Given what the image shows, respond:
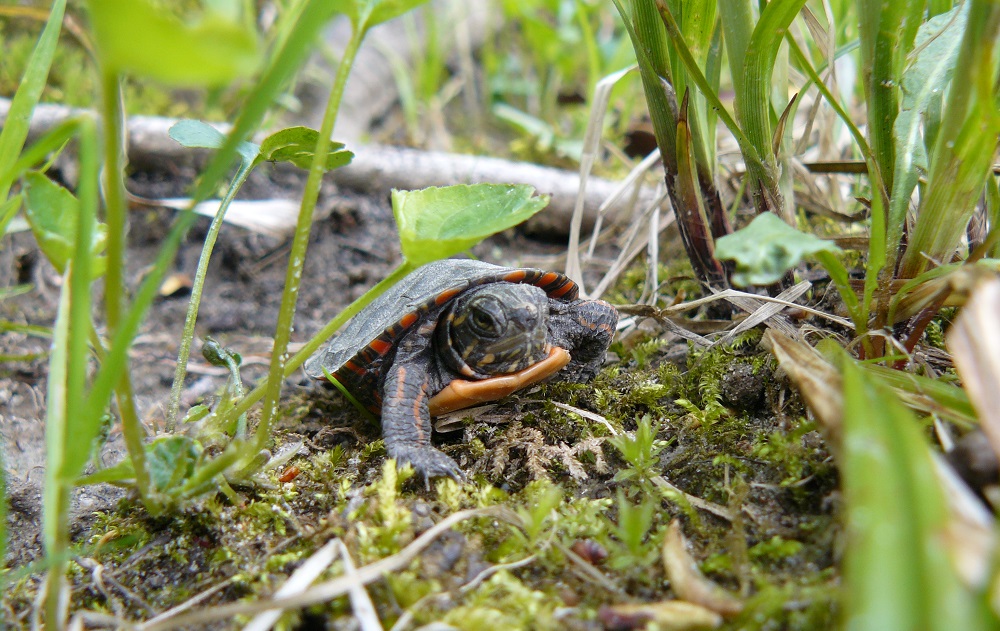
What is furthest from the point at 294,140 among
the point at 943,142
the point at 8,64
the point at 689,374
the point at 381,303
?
the point at 8,64

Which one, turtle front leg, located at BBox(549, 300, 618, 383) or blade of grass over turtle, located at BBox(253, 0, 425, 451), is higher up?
blade of grass over turtle, located at BBox(253, 0, 425, 451)

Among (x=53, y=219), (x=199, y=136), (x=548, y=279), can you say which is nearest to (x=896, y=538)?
(x=548, y=279)

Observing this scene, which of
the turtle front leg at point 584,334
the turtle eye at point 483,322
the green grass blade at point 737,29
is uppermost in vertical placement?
the green grass blade at point 737,29

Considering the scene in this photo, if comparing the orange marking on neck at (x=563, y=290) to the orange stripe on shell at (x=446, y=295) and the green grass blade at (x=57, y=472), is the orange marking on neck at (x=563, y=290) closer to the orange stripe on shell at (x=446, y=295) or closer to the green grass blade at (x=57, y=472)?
the orange stripe on shell at (x=446, y=295)

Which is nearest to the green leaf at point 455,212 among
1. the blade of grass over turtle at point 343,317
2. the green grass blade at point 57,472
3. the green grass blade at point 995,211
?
the blade of grass over turtle at point 343,317

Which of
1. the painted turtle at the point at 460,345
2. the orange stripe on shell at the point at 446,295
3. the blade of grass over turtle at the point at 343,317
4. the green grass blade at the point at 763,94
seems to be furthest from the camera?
the orange stripe on shell at the point at 446,295

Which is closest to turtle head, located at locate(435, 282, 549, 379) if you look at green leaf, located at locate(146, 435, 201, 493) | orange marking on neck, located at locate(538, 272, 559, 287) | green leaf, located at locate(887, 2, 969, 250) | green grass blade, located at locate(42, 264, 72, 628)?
orange marking on neck, located at locate(538, 272, 559, 287)

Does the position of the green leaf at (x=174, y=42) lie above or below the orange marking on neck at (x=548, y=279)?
above

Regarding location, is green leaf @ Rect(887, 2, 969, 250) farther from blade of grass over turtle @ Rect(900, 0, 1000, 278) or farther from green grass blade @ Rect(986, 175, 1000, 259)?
green grass blade @ Rect(986, 175, 1000, 259)
